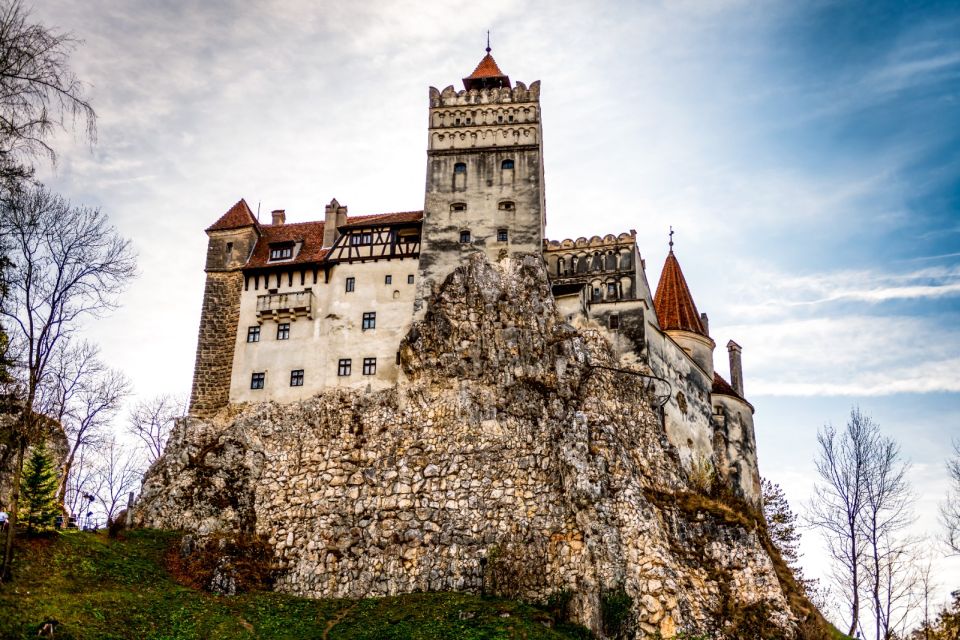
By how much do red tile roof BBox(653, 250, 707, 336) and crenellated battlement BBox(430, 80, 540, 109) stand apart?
13.7m

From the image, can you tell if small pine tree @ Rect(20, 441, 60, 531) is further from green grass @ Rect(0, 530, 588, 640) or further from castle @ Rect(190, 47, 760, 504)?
castle @ Rect(190, 47, 760, 504)

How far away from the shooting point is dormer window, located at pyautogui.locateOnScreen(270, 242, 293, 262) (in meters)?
55.8

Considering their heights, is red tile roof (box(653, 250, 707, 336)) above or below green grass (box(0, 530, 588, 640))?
above

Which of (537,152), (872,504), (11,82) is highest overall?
(537,152)

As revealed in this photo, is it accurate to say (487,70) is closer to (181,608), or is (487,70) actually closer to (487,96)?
(487,96)

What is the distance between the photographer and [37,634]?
3259 centimetres

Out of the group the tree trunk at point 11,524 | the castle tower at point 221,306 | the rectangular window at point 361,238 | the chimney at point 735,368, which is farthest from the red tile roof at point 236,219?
the chimney at point 735,368

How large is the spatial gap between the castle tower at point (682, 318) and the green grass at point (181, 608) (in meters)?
20.3

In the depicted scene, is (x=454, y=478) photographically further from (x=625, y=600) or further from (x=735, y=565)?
(x=735, y=565)

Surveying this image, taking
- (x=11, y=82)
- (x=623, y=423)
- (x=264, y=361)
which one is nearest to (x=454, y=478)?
(x=623, y=423)

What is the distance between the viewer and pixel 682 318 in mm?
55750

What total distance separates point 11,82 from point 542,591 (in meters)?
31.7

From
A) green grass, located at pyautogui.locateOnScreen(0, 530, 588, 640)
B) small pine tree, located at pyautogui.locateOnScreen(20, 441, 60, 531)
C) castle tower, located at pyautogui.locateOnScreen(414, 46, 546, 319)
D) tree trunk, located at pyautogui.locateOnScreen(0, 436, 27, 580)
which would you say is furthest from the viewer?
castle tower, located at pyautogui.locateOnScreen(414, 46, 546, 319)

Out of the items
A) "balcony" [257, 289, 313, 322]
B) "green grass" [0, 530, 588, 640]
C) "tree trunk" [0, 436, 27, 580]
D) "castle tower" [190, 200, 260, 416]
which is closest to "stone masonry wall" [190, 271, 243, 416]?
"castle tower" [190, 200, 260, 416]
